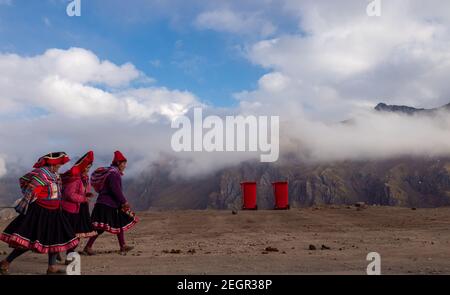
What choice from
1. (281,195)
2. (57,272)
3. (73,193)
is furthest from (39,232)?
(281,195)

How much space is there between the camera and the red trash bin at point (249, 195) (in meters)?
29.5

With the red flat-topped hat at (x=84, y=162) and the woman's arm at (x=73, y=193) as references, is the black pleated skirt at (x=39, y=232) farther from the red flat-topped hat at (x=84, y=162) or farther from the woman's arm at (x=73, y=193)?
the red flat-topped hat at (x=84, y=162)

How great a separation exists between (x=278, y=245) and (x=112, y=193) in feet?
15.8

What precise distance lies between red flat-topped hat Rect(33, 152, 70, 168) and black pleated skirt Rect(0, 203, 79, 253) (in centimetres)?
85

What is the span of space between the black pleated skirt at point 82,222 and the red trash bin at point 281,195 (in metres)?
17.5

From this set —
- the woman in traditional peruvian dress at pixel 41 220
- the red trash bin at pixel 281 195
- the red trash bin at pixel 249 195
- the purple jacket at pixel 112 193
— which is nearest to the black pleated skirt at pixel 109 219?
the purple jacket at pixel 112 193

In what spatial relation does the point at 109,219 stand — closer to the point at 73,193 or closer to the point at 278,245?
the point at 73,193

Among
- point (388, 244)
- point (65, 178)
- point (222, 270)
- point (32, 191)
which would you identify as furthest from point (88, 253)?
point (388, 244)

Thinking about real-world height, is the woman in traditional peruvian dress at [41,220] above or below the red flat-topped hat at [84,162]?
below

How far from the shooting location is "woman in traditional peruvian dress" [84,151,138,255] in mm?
12633

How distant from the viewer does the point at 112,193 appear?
41.9 ft

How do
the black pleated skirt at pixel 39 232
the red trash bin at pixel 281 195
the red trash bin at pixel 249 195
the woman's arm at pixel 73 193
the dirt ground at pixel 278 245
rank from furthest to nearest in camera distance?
the red trash bin at pixel 249 195, the red trash bin at pixel 281 195, the woman's arm at pixel 73 193, the dirt ground at pixel 278 245, the black pleated skirt at pixel 39 232
